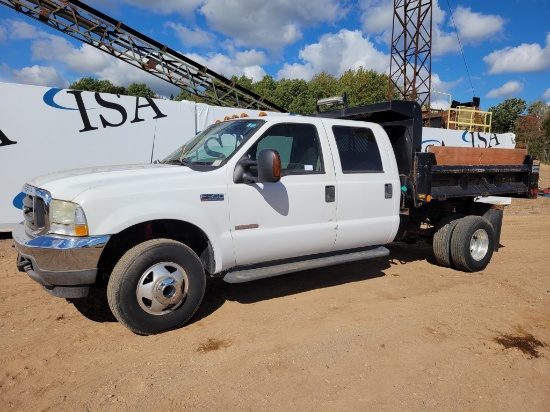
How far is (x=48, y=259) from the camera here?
11.0 feet

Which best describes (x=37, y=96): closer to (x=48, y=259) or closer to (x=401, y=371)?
(x=48, y=259)

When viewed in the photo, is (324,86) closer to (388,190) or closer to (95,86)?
(95,86)

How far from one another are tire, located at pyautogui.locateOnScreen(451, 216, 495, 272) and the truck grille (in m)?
5.17

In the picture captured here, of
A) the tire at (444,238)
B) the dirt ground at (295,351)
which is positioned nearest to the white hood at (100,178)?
the dirt ground at (295,351)

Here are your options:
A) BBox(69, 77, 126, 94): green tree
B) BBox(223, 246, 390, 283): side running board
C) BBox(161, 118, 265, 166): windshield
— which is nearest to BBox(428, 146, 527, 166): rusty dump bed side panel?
BBox(223, 246, 390, 283): side running board

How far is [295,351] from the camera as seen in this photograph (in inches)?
138

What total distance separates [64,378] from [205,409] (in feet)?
3.67

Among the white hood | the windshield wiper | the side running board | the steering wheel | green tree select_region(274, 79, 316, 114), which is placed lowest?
the side running board

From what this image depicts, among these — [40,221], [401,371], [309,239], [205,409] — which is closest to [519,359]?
[401,371]

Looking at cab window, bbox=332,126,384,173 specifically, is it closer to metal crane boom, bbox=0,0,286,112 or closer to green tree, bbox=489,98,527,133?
metal crane boom, bbox=0,0,286,112

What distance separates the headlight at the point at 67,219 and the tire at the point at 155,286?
1.45 feet

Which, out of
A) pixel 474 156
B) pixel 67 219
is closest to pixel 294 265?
pixel 67 219

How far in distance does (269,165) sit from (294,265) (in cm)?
122

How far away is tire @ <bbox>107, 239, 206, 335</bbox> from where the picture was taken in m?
3.48
